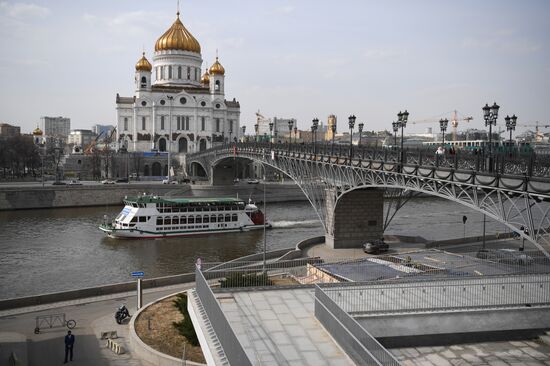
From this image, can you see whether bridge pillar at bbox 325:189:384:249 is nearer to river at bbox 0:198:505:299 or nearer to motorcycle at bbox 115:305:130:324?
river at bbox 0:198:505:299

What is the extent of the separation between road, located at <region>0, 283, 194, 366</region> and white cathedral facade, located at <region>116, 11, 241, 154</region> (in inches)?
2554

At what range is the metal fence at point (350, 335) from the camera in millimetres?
10250

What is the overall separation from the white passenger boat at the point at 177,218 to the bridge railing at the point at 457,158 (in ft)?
32.3

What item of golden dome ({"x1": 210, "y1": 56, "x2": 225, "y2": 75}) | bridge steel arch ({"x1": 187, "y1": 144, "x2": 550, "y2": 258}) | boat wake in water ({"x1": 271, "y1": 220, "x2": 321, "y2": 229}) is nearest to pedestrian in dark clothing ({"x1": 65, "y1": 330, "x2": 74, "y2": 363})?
bridge steel arch ({"x1": 187, "y1": 144, "x2": 550, "y2": 258})

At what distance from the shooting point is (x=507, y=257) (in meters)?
25.3

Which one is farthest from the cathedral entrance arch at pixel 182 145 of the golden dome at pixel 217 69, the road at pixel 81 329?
the road at pixel 81 329

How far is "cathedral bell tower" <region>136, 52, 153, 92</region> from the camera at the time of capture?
87.9 meters

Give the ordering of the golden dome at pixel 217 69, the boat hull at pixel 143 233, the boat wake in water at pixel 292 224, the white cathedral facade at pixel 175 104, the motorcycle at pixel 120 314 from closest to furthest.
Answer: the motorcycle at pixel 120 314 → the boat hull at pixel 143 233 → the boat wake in water at pixel 292 224 → the white cathedral facade at pixel 175 104 → the golden dome at pixel 217 69

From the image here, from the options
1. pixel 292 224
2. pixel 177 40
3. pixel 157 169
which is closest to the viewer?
pixel 292 224

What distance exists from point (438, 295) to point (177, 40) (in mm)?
81465

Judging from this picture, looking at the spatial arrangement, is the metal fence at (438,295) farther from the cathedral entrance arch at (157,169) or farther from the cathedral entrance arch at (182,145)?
the cathedral entrance arch at (182,145)

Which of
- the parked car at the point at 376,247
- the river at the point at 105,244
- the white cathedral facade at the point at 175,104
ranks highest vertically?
the white cathedral facade at the point at 175,104

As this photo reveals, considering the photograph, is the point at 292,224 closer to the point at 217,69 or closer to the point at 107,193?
the point at 107,193

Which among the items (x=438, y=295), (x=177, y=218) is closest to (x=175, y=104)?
(x=177, y=218)
